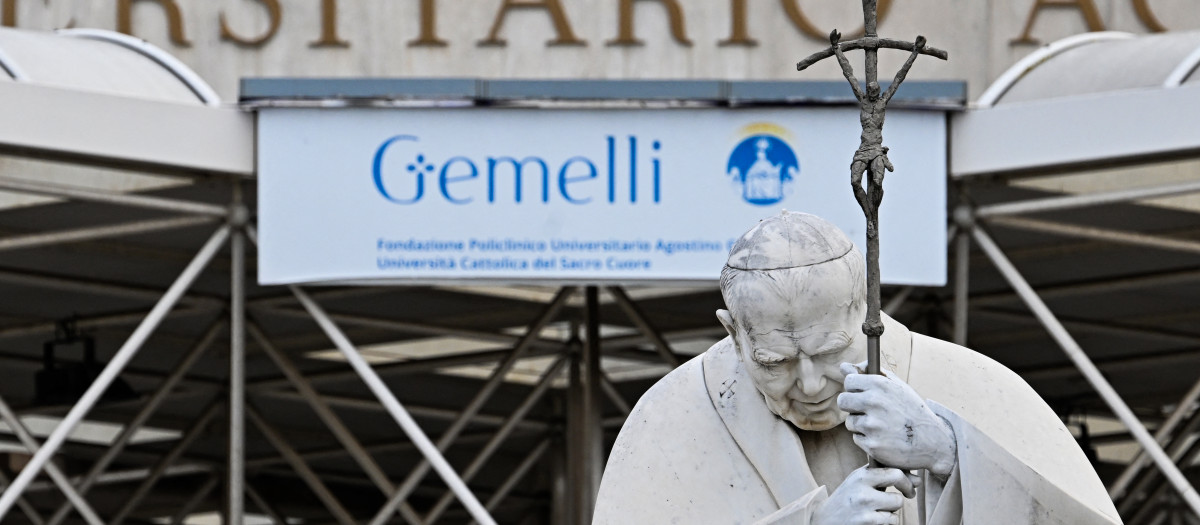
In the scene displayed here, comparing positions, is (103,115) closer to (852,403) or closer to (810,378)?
(810,378)

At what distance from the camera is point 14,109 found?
15.5 meters

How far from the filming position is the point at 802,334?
610 cm

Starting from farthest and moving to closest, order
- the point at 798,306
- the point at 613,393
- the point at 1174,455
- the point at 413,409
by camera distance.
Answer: the point at 413,409 < the point at 613,393 < the point at 1174,455 < the point at 798,306

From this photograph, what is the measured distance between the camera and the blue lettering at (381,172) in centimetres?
1622

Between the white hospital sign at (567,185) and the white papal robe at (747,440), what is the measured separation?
9308 millimetres

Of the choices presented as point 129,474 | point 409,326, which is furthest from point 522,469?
point 409,326

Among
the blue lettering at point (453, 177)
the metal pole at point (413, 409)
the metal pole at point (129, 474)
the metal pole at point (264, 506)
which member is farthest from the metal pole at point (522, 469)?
the blue lettering at point (453, 177)

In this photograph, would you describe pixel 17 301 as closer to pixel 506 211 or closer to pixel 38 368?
pixel 38 368

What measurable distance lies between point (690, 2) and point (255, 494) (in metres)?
9.51

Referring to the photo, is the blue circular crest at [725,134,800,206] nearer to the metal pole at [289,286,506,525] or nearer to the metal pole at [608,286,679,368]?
the metal pole at [289,286,506,525]

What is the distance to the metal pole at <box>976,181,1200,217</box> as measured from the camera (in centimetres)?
1603

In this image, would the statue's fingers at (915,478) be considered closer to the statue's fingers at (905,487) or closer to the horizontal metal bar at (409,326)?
the statue's fingers at (905,487)

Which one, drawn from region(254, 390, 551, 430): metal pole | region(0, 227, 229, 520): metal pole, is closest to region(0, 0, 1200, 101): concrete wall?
region(0, 227, 229, 520): metal pole

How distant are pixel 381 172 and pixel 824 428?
33.0 ft
